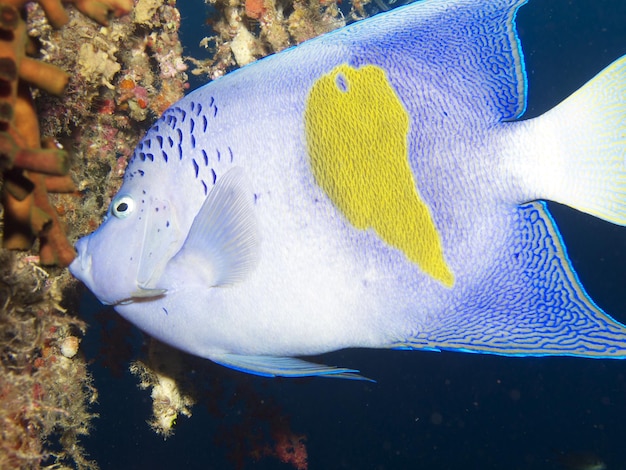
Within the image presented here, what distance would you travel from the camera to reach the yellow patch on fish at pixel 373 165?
1354 mm

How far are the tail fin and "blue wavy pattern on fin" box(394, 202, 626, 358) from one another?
11cm

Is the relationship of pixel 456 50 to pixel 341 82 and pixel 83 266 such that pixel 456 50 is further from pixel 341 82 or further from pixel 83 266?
pixel 83 266

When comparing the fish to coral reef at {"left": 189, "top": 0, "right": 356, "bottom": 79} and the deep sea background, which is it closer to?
coral reef at {"left": 189, "top": 0, "right": 356, "bottom": 79}

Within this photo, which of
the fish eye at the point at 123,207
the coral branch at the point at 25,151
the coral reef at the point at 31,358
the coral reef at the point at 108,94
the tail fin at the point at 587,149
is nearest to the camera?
the coral branch at the point at 25,151

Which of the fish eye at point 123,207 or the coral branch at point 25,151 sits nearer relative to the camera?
the coral branch at point 25,151

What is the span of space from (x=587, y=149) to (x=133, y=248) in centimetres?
149

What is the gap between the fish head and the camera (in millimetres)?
1435

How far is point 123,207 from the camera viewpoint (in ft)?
4.78

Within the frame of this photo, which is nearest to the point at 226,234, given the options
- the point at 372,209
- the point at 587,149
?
the point at 372,209

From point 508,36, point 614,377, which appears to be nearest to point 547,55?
point 614,377

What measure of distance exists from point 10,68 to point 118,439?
1662cm

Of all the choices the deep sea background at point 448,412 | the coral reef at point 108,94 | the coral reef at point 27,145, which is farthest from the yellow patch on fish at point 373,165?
the deep sea background at point 448,412

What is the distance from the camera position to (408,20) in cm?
147

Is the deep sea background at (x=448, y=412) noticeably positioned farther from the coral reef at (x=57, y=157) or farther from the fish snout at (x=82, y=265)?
the fish snout at (x=82, y=265)
